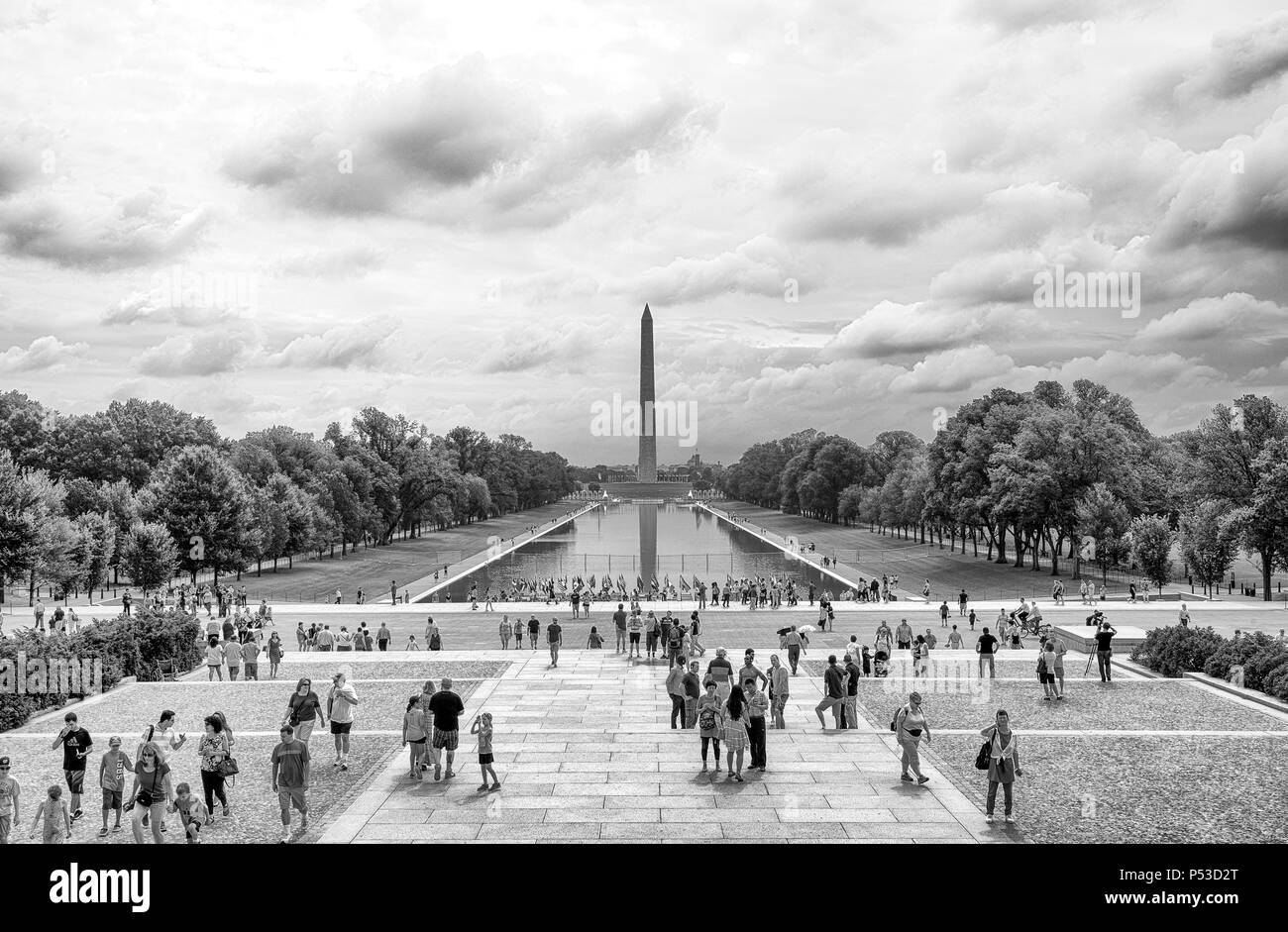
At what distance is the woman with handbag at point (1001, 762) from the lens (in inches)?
471

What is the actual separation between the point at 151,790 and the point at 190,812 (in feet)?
2.33

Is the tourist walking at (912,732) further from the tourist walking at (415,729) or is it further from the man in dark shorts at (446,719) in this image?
the tourist walking at (415,729)

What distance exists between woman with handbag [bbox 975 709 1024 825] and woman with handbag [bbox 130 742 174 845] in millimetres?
10400

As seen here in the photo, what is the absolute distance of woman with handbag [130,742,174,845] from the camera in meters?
11.1

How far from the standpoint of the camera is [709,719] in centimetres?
1415

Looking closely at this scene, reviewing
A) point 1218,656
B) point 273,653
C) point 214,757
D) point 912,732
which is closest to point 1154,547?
point 1218,656

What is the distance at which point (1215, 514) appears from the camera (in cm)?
4481

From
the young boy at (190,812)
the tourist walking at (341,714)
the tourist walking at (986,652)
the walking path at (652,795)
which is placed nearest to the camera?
the young boy at (190,812)

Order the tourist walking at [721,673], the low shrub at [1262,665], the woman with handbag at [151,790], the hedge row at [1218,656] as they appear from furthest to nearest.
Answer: the low shrub at [1262,665]
the hedge row at [1218,656]
the tourist walking at [721,673]
the woman with handbag at [151,790]

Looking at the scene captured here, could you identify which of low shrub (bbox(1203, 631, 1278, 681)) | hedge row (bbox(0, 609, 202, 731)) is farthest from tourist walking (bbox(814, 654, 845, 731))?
hedge row (bbox(0, 609, 202, 731))

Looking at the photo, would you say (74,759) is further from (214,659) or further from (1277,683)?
(1277,683)

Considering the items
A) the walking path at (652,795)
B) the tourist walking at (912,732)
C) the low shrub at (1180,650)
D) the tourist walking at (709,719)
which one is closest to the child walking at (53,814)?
the walking path at (652,795)

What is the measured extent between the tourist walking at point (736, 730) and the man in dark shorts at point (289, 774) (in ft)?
19.7
